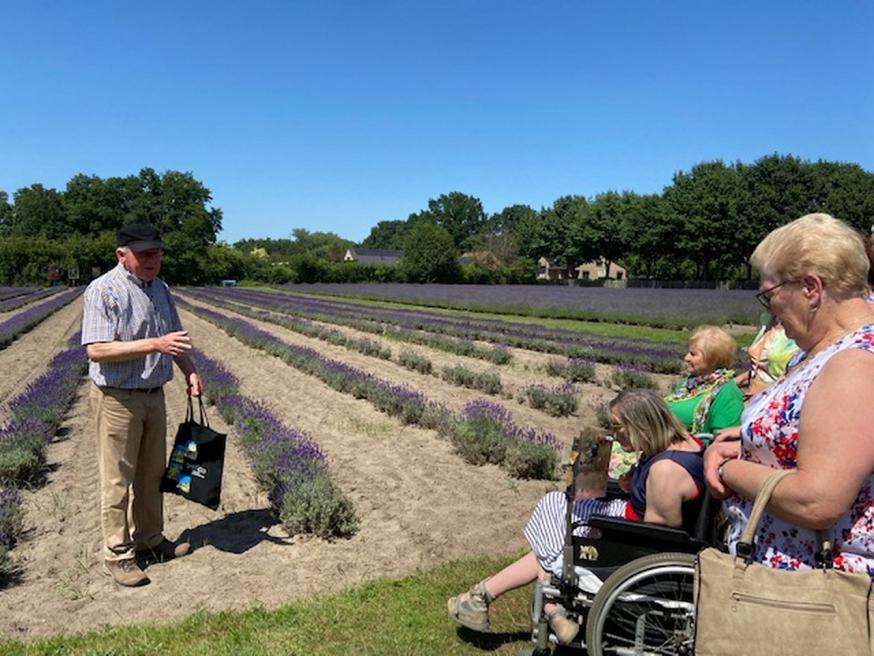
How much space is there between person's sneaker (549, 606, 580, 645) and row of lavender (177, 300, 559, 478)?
141 inches

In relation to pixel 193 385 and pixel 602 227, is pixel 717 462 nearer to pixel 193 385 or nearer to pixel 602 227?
pixel 193 385

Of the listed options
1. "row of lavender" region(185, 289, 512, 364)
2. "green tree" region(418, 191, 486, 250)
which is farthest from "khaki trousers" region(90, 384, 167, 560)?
"green tree" region(418, 191, 486, 250)

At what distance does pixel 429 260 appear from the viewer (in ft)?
267

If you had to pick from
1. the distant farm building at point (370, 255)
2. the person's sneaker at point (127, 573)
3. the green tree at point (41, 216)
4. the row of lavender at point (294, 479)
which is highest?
the green tree at point (41, 216)

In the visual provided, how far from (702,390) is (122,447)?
402 cm

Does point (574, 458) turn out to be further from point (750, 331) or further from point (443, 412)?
point (750, 331)

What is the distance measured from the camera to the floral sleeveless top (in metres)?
1.94

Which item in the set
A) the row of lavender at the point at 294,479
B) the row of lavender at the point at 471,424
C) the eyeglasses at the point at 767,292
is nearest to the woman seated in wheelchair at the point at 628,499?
the eyeglasses at the point at 767,292

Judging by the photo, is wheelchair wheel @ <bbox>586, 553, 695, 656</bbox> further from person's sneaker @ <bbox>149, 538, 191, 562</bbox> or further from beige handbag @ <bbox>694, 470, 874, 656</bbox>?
person's sneaker @ <bbox>149, 538, 191, 562</bbox>

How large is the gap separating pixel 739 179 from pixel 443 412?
A: 59.3m

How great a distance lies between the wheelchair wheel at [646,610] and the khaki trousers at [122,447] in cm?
317

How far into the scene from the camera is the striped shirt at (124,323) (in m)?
4.09

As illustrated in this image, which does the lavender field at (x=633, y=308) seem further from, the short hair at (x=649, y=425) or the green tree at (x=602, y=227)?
the green tree at (x=602, y=227)

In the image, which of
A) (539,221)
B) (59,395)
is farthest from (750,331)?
(539,221)
